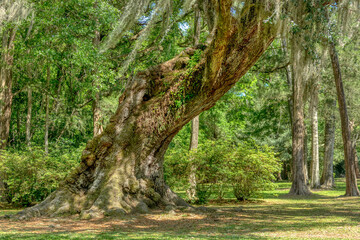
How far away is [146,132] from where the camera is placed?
27.7 ft

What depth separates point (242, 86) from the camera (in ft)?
65.0

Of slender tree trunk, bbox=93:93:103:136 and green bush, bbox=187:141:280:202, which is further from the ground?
slender tree trunk, bbox=93:93:103:136

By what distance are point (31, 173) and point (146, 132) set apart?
5340 mm

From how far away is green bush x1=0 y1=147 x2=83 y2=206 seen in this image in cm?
1124

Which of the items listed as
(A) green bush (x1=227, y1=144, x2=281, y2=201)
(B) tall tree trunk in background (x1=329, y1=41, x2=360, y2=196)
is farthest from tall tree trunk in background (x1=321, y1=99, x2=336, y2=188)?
(A) green bush (x1=227, y1=144, x2=281, y2=201)

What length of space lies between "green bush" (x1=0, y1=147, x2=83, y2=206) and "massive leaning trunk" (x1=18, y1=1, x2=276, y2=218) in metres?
3.27

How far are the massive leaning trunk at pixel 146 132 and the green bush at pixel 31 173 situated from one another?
10.7ft

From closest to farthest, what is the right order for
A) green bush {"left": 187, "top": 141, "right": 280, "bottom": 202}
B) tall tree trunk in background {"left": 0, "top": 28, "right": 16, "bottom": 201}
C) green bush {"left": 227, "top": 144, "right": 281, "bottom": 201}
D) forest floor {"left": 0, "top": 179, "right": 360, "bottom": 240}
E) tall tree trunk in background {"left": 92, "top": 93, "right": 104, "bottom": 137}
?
forest floor {"left": 0, "top": 179, "right": 360, "bottom": 240}, green bush {"left": 187, "top": 141, "right": 280, "bottom": 202}, green bush {"left": 227, "top": 144, "right": 281, "bottom": 201}, tall tree trunk in background {"left": 92, "top": 93, "right": 104, "bottom": 137}, tall tree trunk in background {"left": 0, "top": 28, "right": 16, "bottom": 201}

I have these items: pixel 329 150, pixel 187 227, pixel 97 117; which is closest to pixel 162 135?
pixel 187 227

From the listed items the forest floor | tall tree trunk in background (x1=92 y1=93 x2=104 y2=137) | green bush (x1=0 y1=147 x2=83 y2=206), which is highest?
tall tree trunk in background (x1=92 y1=93 x2=104 y2=137)

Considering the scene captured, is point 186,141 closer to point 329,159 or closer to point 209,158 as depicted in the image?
point 329,159

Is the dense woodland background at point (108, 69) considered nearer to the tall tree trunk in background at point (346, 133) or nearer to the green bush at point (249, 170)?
the green bush at point (249, 170)

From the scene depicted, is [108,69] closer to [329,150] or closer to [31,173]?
[31,173]

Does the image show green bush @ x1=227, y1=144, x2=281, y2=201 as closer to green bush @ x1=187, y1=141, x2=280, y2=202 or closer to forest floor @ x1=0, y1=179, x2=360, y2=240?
green bush @ x1=187, y1=141, x2=280, y2=202
